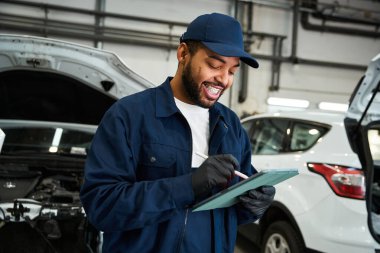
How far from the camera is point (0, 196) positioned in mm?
2148

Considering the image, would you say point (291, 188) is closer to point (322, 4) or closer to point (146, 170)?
point (146, 170)

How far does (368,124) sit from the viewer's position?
2387 millimetres

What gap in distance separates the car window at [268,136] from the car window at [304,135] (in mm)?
140

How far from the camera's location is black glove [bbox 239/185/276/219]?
1196mm

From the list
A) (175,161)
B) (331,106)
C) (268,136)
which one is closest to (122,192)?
(175,161)

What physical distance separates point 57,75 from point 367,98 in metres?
2.49

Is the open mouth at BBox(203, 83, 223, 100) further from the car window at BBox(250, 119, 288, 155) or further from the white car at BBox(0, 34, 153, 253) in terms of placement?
the car window at BBox(250, 119, 288, 155)

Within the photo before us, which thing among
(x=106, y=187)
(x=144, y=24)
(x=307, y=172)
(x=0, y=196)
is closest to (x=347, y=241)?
(x=307, y=172)

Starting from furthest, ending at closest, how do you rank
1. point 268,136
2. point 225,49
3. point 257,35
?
1. point 257,35
2. point 268,136
3. point 225,49

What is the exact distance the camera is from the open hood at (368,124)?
2.22 m

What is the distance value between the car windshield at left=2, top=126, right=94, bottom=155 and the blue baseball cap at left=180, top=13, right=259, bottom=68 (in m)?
2.08

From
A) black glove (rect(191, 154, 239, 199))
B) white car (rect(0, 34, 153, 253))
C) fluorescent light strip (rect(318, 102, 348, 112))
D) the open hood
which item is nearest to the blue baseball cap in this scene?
black glove (rect(191, 154, 239, 199))

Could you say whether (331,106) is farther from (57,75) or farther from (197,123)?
(197,123)

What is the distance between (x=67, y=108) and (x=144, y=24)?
3668mm
